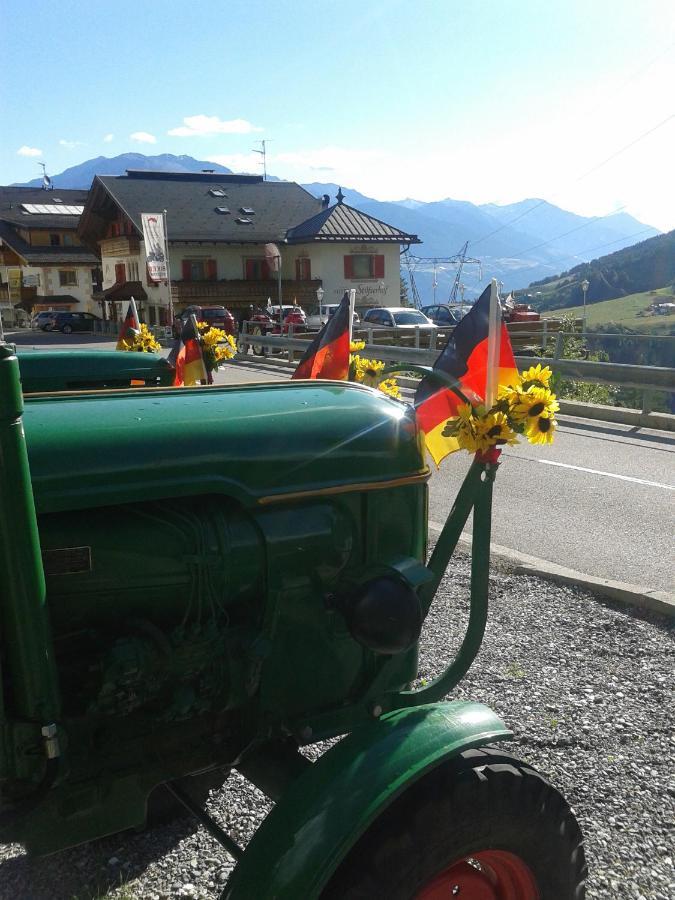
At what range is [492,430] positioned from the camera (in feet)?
9.12

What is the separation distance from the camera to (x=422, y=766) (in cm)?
204

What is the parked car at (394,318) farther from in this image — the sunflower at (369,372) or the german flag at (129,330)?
the sunflower at (369,372)

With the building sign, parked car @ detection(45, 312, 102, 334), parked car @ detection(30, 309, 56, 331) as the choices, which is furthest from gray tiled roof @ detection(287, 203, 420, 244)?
the building sign

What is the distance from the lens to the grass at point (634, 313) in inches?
3192

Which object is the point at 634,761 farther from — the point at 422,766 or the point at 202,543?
the point at 202,543

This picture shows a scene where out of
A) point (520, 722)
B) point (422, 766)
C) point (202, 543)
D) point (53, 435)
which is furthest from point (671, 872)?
point (53, 435)

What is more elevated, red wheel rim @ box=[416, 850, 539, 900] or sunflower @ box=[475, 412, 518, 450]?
sunflower @ box=[475, 412, 518, 450]

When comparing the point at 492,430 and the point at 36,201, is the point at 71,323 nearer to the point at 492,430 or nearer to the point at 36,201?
the point at 36,201

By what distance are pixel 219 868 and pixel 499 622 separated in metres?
2.41

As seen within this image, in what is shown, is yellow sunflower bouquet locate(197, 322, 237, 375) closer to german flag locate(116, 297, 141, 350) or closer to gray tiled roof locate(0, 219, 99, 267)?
german flag locate(116, 297, 141, 350)

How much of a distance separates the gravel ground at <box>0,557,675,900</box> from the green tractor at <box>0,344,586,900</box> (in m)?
0.63

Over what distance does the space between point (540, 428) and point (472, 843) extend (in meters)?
1.35

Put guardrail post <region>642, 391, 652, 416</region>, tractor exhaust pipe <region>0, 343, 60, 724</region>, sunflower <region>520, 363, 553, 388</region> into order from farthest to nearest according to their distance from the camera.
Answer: guardrail post <region>642, 391, 652, 416</region> → sunflower <region>520, 363, 553, 388</region> → tractor exhaust pipe <region>0, 343, 60, 724</region>

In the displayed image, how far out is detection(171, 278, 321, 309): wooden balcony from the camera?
45344 millimetres
